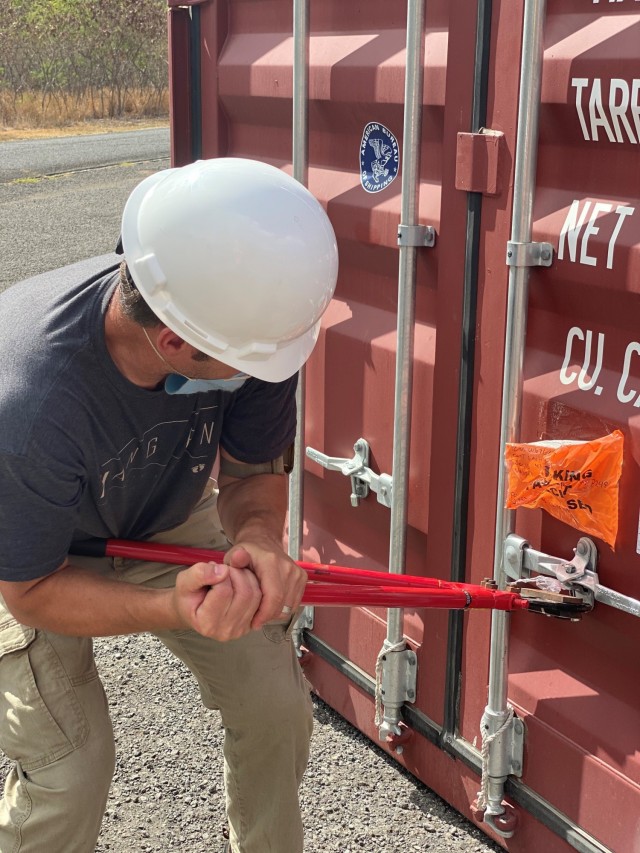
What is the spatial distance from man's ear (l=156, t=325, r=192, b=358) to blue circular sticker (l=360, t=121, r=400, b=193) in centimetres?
90

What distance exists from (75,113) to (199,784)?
2011 centimetres

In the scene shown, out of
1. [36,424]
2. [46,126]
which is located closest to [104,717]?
[36,424]

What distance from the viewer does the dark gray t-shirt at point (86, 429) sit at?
198 cm

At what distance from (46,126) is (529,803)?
19.4 m

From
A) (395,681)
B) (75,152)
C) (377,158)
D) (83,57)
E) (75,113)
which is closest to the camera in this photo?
(377,158)

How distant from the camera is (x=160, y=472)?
2354mm

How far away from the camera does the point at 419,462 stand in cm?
269

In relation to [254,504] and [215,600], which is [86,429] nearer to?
[215,600]


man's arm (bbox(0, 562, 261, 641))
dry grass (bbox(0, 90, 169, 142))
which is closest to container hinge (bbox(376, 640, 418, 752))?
man's arm (bbox(0, 562, 261, 641))

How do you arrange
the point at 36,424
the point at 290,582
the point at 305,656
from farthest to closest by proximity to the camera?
the point at 305,656
the point at 290,582
the point at 36,424

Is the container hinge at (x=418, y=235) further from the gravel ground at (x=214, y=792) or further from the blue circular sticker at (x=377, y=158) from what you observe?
the gravel ground at (x=214, y=792)

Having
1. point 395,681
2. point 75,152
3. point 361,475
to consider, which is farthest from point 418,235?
point 75,152

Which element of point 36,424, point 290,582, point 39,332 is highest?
point 39,332

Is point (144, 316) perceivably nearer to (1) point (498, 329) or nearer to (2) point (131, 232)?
(2) point (131, 232)
